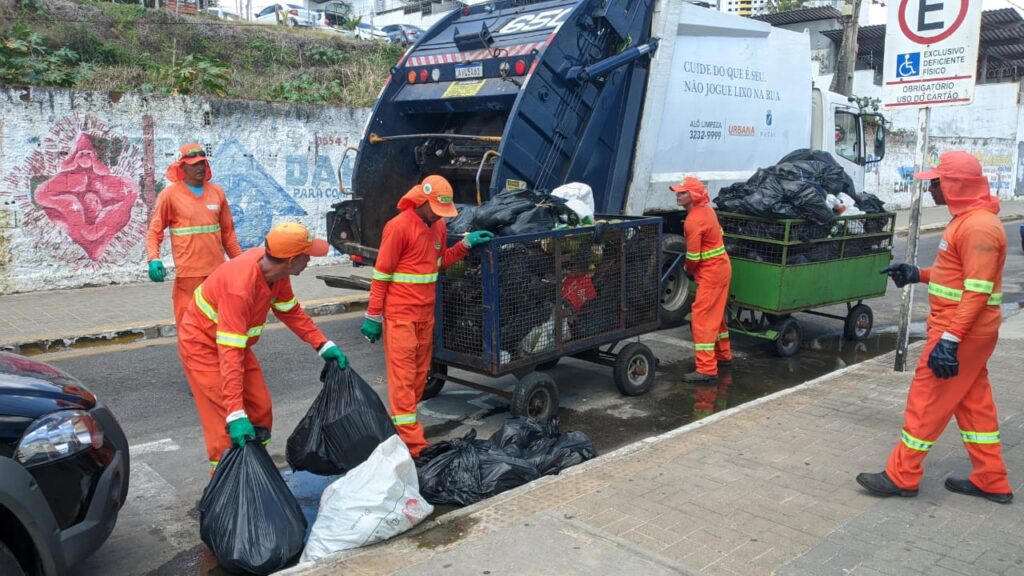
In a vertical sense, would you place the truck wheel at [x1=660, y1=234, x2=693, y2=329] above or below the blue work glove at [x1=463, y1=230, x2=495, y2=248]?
below

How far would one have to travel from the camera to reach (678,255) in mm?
7207

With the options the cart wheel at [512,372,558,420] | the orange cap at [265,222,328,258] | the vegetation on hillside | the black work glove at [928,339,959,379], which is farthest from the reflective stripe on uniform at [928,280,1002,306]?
the vegetation on hillside

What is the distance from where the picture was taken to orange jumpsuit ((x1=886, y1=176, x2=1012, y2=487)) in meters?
3.55

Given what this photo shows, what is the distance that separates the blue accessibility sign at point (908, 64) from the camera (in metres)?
5.93

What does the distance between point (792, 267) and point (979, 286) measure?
3.21m

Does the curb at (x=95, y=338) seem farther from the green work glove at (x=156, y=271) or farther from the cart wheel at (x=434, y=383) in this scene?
the cart wheel at (x=434, y=383)

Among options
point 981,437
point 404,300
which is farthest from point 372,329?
point 981,437

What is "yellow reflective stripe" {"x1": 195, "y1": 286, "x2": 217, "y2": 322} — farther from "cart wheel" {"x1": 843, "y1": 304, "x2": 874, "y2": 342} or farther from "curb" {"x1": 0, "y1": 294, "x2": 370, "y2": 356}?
"cart wheel" {"x1": 843, "y1": 304, "x2": 874, "y2": 342}

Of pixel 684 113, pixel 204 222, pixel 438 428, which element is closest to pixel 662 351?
pixel 684 113

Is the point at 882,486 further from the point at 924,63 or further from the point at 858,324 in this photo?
the point at 858,324

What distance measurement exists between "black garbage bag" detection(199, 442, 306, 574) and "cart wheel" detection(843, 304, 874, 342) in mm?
6030

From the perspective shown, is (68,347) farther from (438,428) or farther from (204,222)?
(438,428)

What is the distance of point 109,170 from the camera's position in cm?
932

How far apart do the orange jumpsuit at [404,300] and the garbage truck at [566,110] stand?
1.64 m
